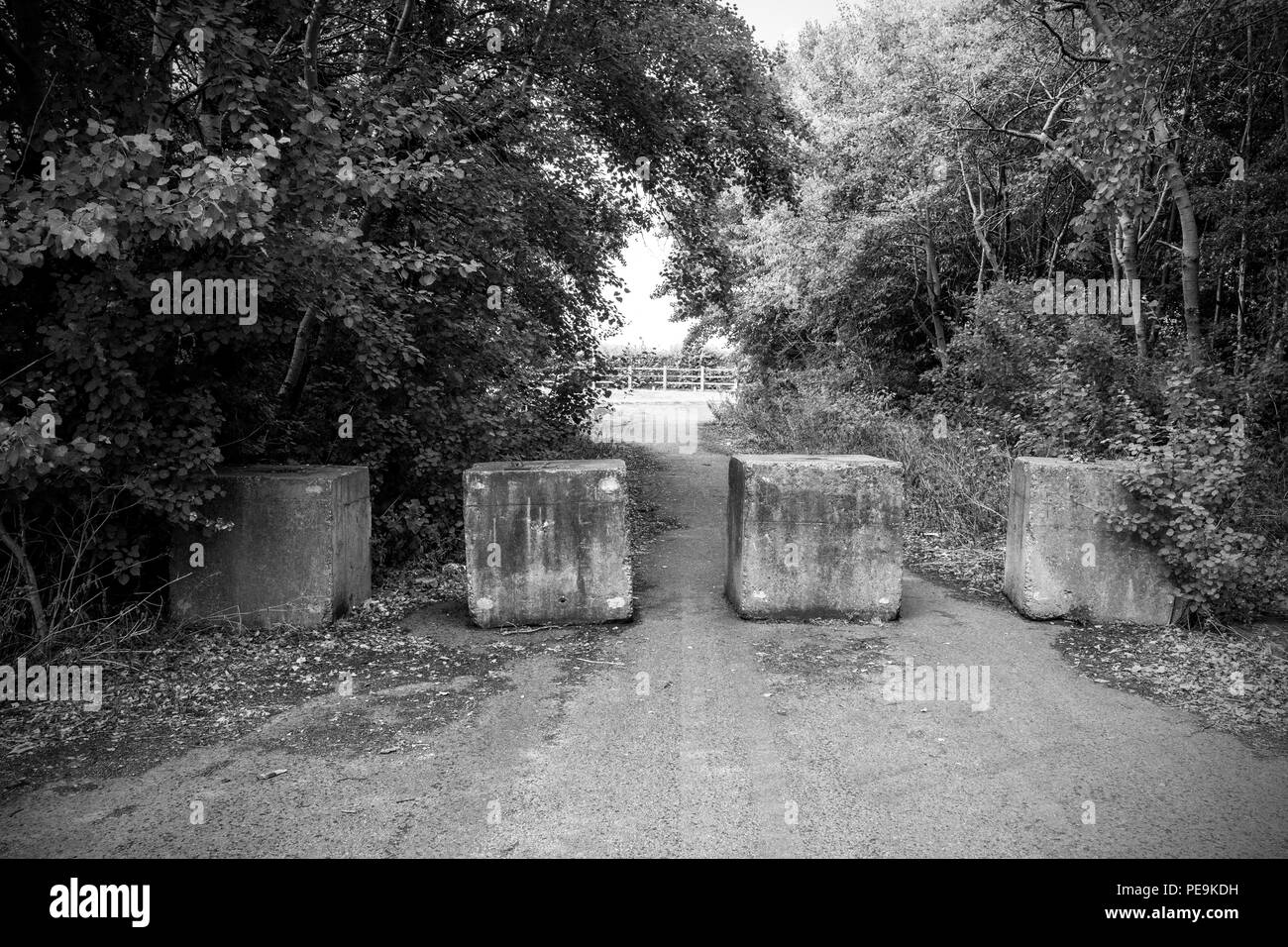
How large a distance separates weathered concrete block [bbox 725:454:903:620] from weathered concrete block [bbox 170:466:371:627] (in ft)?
9.97

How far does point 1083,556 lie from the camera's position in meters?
6.09

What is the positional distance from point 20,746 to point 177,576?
5.87 feet

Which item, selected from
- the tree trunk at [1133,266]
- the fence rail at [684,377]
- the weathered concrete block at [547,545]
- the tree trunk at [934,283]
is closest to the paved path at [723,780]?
the weathered concrete block at [547,545]

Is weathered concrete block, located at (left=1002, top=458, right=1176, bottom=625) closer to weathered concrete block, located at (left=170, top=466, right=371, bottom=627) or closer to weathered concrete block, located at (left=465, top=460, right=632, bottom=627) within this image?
weathered concrete block, located at (left=465, top=460, right=632, bottom=627)

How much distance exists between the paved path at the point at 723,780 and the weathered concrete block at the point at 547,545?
76cm

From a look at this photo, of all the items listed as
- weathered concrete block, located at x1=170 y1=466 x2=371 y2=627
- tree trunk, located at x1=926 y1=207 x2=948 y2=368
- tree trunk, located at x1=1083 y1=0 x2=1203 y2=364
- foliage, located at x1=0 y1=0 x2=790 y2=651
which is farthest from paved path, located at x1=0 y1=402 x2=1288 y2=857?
tree trunk, located at x1=926 y1=207 x2=948 y2=368

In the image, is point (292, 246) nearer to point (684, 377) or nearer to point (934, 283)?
point (934, 283)

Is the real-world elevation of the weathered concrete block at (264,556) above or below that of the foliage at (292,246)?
below

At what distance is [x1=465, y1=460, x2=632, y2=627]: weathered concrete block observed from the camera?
19.8 ft

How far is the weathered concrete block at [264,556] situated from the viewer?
5.83m

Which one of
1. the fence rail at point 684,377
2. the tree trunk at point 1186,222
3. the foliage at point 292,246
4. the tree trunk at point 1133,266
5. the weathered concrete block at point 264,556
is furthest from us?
the fence rail at point 684,377

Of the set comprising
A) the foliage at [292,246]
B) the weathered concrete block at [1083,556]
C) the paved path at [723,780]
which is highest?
the foliage at [292,246]

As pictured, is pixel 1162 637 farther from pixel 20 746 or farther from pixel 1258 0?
pixel 1258 0

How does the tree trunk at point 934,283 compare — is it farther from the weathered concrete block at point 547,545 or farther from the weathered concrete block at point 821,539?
the weathered concrete block at point 547,545
